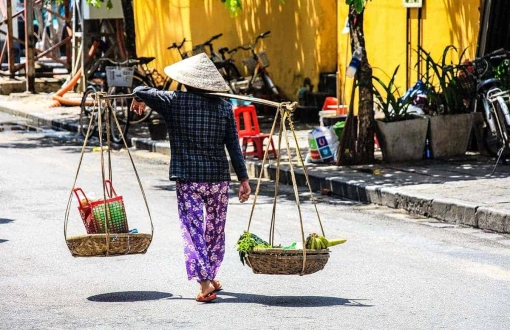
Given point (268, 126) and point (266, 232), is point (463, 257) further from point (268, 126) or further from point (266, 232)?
point (268, 126)

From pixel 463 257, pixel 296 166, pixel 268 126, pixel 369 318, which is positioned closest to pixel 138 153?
pixel 268 126

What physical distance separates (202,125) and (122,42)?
19.0 m

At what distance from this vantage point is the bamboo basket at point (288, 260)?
7.30 metres

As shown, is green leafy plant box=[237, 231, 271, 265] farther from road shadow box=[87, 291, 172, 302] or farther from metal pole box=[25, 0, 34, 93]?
metal pole box=[25, 0, 34, 93]

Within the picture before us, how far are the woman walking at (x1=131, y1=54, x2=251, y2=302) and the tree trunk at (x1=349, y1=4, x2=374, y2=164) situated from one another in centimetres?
672

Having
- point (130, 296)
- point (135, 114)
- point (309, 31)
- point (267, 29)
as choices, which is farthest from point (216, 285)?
point (267, 29)

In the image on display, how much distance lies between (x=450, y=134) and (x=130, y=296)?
24.9 feet

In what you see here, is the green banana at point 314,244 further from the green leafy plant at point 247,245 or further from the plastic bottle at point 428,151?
the plastic bottle at point 428,151

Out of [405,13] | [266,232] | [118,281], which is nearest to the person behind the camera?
[118,281]

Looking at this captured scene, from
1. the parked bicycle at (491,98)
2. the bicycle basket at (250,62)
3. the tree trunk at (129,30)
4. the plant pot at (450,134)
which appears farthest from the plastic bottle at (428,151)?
the tree trunk at (129,30)

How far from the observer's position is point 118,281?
8.23 metres

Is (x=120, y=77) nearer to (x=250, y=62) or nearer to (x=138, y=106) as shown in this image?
(x=250, y=62)

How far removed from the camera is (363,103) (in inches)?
560

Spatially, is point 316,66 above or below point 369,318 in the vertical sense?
above
